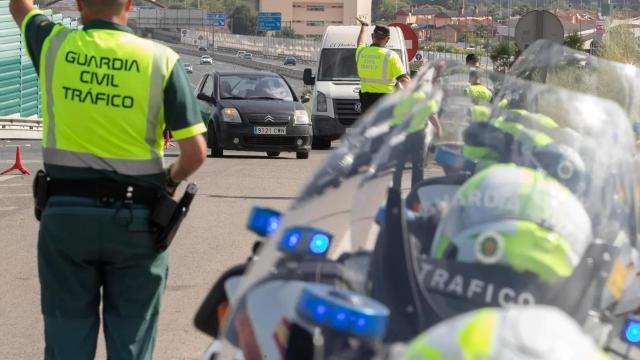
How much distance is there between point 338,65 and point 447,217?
24291 mm

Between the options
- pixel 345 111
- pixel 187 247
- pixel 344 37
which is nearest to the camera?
pixel 187 247

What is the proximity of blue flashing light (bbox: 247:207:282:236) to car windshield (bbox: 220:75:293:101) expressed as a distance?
19727 millimetres

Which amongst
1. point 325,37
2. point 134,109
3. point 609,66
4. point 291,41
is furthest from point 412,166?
point 291,41

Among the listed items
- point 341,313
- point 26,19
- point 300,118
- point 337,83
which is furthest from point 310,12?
point 341,313

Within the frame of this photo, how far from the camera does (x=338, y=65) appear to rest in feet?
90.9

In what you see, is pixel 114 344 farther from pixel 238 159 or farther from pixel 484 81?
pixel 238 159

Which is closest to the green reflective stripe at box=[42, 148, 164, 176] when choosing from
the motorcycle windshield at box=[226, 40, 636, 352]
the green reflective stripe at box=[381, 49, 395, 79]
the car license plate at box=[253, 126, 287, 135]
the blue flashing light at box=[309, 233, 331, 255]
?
the motorcycle windshield at box=[226, 40, 636, 352]

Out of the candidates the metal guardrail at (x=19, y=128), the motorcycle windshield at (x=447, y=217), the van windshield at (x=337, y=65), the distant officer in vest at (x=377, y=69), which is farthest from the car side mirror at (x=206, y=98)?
the motorcycle windshield at (x=447, y=217)

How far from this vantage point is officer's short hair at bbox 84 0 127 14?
5.06m

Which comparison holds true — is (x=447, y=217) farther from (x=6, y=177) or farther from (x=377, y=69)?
(x=6, y=177)

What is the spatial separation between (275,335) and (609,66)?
381 cm

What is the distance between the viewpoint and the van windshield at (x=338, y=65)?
2761 centimetres

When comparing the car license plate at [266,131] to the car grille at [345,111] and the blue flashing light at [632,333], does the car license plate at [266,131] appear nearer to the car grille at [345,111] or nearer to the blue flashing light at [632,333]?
the car grille at [345,111]

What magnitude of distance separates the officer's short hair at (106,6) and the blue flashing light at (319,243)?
2.06 meters
